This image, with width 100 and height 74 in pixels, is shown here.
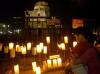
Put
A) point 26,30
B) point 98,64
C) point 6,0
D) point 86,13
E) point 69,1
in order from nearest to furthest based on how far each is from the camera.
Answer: point 98,64 < point 26,30 < point 86,13 < point 69,1 < point 6,0

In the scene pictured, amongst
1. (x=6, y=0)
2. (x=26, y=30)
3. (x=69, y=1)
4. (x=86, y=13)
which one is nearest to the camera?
(x=26, y=30)

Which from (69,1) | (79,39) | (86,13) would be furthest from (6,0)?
(79,39)

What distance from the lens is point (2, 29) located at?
10031 millimetres

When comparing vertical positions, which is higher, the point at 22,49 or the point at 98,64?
the point at 98,64

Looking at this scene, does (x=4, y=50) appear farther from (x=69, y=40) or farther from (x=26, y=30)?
(x=69, y=40)

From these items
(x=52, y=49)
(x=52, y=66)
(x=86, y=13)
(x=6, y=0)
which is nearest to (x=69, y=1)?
(x=86, y=13)

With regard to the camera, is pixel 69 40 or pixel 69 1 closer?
pixel 69 40

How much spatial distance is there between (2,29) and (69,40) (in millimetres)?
2419

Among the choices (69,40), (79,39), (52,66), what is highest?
(79,39)

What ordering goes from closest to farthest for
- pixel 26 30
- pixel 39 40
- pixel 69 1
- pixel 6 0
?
1. pixel 26 30
2. pixel 39 40
3. pixel 69 1
4. pixel 6 0

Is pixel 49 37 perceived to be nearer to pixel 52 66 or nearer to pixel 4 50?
pixel 52 66

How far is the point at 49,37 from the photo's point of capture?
1023cm

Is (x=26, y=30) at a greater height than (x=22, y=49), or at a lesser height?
greater

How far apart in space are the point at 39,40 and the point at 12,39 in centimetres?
98
